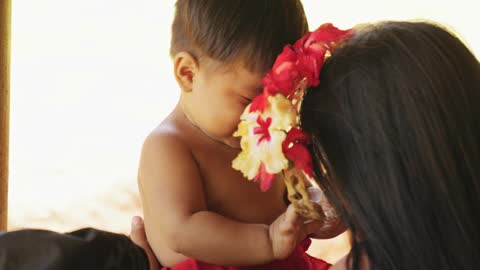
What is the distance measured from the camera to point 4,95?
4.82ft

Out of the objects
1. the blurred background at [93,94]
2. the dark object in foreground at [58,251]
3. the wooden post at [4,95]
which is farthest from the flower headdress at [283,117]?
the blurred background at [93,94]

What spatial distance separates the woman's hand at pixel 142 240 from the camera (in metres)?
1.36

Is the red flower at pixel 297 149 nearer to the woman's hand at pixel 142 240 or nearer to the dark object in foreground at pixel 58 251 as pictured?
the dark object in foreground at pixel 58 251

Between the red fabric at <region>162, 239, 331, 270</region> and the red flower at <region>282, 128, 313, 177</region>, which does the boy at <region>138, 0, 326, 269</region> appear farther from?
the red flower at <region>282, 128, 313, 177</region>

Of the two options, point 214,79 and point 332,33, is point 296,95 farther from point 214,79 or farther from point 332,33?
point 214,79

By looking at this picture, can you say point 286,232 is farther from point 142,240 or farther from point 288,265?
point 142,240

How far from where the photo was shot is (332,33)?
1.04 meters

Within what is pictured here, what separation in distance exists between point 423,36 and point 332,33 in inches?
5.1

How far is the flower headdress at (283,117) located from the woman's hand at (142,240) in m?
0.41

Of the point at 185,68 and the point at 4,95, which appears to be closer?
the point at 185,68

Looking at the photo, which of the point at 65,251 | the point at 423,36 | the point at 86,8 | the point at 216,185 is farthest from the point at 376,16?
the point at 65,251

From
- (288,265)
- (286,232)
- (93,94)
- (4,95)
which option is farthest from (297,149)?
(93,94)

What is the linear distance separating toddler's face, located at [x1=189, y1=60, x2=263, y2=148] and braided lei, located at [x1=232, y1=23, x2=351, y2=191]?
180 mm

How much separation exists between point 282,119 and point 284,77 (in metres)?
0.06
